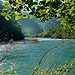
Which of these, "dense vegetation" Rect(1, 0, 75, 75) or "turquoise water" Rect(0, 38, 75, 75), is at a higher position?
"dense vegetation" Rect(1, 0, 75, 75)

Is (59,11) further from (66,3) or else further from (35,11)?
(35,11)

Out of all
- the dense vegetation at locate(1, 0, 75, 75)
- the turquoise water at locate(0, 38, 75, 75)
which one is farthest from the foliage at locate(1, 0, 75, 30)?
the turquoise water at locate(0, 38, 75, 75)

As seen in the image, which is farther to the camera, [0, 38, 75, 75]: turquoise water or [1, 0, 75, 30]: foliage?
[0, 38, 75, 75]: turquoise water

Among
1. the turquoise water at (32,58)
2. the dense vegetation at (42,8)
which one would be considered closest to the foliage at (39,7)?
the dense vegetation at (42,8)

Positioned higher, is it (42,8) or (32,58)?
(42,8)

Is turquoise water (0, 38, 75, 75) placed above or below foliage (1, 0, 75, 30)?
below

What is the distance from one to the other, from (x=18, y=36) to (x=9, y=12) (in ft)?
242

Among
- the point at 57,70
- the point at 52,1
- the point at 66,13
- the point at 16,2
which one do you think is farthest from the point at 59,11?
the point at 57,70

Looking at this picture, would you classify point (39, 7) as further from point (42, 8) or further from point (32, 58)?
point (32, 58)

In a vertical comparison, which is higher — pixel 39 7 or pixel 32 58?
pixel 39 7

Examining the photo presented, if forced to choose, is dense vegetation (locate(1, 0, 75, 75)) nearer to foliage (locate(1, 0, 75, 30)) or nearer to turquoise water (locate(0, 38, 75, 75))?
foliage (locate(1, 0, 75, 30))

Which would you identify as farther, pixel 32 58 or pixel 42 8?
pixel 32 58

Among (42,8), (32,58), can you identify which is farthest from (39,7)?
(32,58)

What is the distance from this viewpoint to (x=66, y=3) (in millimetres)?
3090
